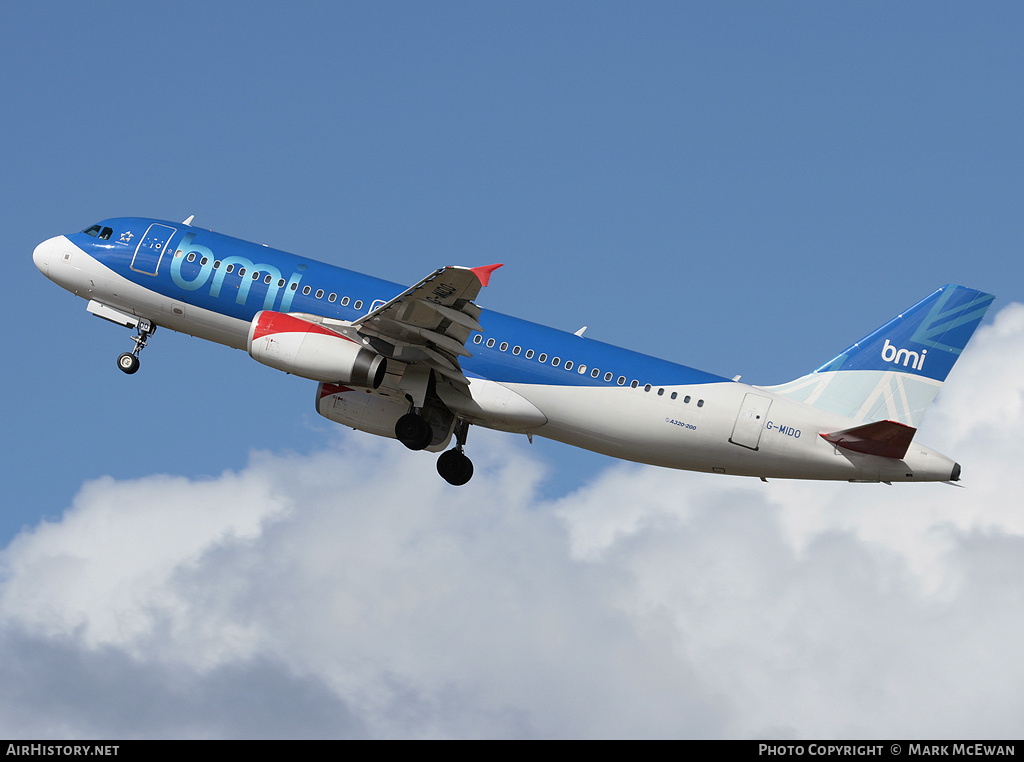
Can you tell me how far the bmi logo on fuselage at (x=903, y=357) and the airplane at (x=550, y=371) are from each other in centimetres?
4

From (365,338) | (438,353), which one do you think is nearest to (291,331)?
(365,338)

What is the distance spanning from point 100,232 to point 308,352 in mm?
10802

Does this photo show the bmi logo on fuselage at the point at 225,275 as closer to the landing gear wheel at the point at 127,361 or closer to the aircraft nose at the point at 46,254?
the landing gear wheel at the point at 127,361

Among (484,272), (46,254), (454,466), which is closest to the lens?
(484,272)

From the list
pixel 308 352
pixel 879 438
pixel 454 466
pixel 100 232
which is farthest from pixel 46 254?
pixel 879 438

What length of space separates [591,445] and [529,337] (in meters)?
3.97

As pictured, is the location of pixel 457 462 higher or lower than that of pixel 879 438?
higher

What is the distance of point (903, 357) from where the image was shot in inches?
1432

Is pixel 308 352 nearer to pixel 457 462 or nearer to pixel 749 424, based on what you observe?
pixel 457 462

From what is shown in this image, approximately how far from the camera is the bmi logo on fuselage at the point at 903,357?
36156 millimetres

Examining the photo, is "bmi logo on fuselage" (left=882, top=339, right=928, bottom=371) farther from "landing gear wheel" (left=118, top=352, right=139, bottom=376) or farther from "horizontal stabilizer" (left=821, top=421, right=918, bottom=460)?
"landing gear wheel" (left=118, top=352, right=139, bottom=376)

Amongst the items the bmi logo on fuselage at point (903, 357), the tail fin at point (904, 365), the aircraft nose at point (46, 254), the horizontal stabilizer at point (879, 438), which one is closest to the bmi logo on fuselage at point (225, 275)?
the aircraft nose at point (46, 254)

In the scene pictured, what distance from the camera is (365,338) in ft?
115
